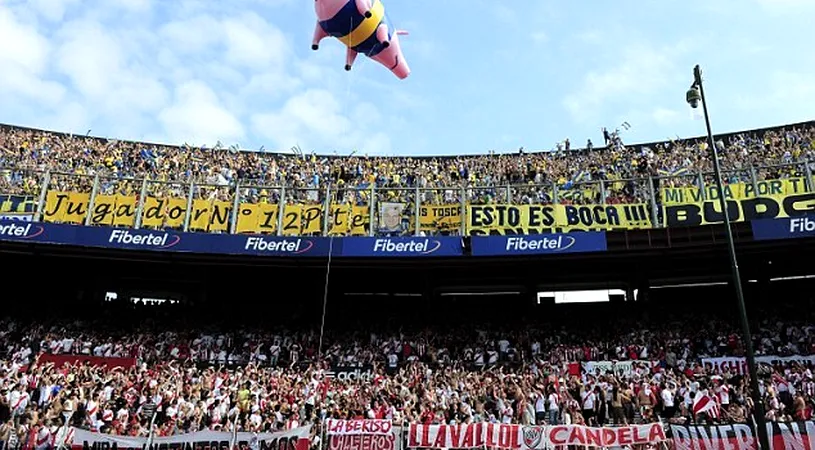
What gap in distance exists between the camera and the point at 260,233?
25.0 m

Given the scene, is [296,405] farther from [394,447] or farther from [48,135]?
[48,135]

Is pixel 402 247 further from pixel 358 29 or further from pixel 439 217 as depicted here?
pixel 358 29

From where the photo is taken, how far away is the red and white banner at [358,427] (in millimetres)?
14859

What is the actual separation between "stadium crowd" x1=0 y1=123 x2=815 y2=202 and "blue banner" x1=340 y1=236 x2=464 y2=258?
3464 mm

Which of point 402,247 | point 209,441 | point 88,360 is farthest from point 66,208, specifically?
point 209,441

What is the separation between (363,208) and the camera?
25.2m

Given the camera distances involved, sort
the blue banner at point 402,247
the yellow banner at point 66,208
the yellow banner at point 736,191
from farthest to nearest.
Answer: the yellow banner at point 66,208 < the blue banner at point 402,247 < the yellow banner at point 736,191

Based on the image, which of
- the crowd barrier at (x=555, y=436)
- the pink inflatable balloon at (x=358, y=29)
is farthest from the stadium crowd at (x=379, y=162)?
the crowd barrier at (x=555, y=436)

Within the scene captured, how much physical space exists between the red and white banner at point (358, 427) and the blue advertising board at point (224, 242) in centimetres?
979

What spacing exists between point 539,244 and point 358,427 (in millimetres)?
11066

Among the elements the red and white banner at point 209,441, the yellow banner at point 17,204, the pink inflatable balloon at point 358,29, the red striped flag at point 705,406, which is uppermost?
the pink inflatable balloon at point 358,29

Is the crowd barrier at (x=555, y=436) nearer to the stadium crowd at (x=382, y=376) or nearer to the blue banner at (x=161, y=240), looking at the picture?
the stadium crowd at (x=382, y=376)

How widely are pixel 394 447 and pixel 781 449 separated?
7602 millimetres

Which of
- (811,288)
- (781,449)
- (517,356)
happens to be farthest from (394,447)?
(811,288)
